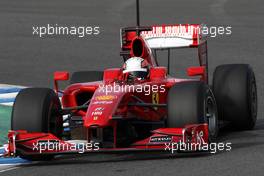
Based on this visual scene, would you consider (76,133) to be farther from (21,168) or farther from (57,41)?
(57,41)

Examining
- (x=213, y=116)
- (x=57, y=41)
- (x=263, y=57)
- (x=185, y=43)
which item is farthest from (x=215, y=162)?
(x=57, y=41)

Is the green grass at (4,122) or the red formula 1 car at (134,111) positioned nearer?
the red formula 1 car at (134,111)

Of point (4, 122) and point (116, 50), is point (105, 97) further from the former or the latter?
point (116, 50)

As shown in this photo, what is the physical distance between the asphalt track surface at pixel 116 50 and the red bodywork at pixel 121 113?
19cm

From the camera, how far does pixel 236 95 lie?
12.3 meters

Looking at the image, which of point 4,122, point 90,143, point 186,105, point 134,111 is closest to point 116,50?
point 4,122

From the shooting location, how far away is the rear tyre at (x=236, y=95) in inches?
483

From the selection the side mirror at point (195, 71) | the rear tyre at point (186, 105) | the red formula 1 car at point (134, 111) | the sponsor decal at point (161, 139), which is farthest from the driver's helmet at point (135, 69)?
the sponsor decal at point (161, 139)

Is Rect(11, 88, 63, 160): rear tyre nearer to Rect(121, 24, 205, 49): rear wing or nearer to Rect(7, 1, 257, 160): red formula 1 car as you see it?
Rect(7, 1, 257, 160): red formula 1 car

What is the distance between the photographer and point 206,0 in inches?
1161

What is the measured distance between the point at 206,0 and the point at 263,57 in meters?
9.81

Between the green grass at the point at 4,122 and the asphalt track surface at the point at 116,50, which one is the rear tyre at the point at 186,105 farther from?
the green grass at the point at 4,122

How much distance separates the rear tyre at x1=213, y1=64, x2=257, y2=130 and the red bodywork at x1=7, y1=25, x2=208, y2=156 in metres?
0.44

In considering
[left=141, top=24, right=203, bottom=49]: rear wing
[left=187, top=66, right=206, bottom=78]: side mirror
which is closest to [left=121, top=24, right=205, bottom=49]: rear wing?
[left=141, top=24, right=203, bottom=49]: rear wing
